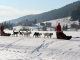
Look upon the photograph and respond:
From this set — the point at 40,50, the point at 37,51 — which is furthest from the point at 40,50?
the point at 37,51

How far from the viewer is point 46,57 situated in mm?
16391

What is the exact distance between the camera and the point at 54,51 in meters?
17.2

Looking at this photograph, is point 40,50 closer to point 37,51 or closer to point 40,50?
point 40,50

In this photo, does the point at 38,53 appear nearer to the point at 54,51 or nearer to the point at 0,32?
the point at 54,51

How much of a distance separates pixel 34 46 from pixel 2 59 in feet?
14.5

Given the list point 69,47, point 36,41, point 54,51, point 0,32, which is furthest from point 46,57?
point 0,32

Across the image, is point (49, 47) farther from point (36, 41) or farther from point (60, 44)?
point (36, 41)

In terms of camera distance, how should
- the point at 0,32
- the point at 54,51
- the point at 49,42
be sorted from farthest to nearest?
1. the point at 0,32
2. the point at 49,42
3. the point at 54,51

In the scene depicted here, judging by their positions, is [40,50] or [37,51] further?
[40,50]

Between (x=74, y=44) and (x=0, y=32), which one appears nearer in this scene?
(x=74, y=44)

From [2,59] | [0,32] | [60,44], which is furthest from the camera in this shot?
[0,32]

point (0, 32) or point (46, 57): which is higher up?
point (0, 32)

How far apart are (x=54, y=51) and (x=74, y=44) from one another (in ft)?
6.77

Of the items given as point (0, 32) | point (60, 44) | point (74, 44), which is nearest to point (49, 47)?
point (60, 44)
